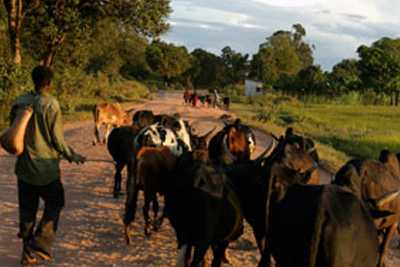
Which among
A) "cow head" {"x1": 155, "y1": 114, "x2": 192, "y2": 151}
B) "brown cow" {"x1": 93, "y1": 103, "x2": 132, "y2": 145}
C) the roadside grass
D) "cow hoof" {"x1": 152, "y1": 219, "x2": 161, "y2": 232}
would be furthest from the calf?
"brown cow" {"x1": 93, "y1": 103, "x2": 132, "y2": 145}

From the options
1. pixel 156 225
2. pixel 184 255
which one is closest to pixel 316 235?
pixel 184 255

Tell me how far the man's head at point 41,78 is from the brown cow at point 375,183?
10.7 feet

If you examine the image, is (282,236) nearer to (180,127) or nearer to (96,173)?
(180,127)

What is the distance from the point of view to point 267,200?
5.18m

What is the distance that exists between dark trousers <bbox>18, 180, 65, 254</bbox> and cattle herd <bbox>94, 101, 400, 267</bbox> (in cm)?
124

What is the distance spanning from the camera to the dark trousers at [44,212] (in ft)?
20.5

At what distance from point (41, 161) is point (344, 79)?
5956 centimetres

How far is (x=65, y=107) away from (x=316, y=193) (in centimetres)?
2478

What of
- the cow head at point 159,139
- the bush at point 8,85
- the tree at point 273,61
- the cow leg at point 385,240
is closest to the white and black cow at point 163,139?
the cow head at point 159,139

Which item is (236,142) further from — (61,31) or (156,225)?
(61,31)

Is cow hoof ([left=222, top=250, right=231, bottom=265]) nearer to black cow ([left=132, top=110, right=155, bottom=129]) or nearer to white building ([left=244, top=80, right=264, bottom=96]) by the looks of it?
black cow ([left=132, top=110, right=155, bottom=129])

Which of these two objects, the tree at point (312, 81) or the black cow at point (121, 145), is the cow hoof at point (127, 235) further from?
the tree at point (312, 81)

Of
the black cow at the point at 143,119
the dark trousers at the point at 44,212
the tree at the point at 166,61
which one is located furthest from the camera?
the tree at the point at 166,61

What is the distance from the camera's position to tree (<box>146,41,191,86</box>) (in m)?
92.9
